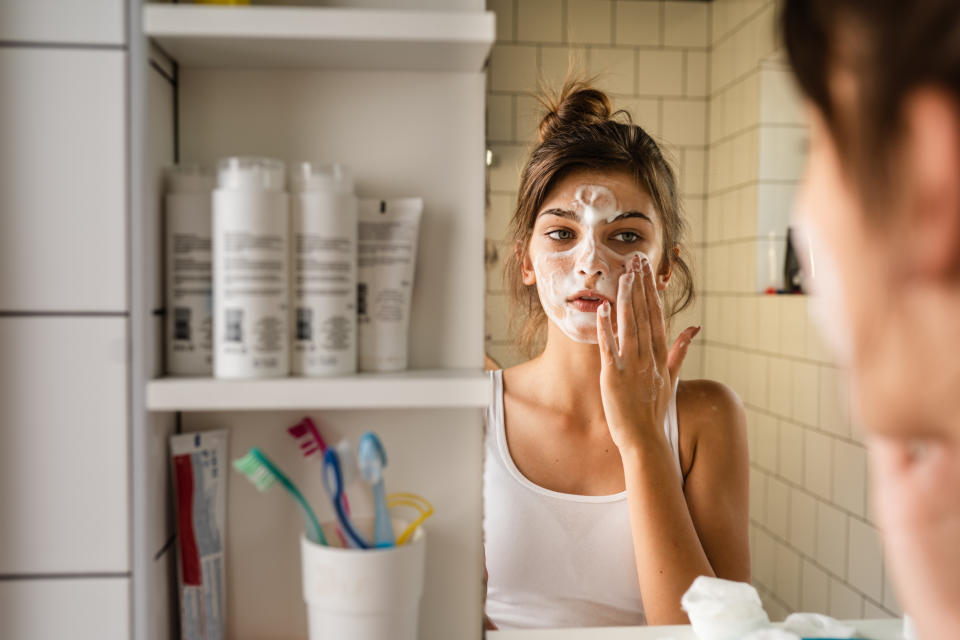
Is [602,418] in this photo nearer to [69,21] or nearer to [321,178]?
[321,178]

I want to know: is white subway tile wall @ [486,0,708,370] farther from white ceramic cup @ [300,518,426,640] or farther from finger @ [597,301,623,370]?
white ceramic cup @ [300,518,426,640]

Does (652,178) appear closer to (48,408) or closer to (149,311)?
(149,311)

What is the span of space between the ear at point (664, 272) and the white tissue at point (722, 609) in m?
0.31

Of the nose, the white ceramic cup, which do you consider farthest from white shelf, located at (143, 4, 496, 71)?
the white ceramic cup

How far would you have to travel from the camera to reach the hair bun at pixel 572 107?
771 millimetres

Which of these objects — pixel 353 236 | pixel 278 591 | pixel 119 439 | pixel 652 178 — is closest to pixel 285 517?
pixel 278 591

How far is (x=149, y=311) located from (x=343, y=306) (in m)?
0.17

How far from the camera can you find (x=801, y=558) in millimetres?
810

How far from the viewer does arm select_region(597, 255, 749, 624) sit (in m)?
0.78

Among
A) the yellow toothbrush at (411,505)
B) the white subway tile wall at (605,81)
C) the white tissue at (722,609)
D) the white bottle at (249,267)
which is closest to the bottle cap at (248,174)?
the white bottle at (249,267)

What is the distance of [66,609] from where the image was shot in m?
0.67

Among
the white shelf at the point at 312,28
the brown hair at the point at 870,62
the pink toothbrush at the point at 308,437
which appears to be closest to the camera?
the brown hair at the point at 870,62

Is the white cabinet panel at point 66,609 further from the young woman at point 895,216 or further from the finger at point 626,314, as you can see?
the young woman at point 895,216

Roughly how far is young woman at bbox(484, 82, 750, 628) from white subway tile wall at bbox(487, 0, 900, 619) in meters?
0.02
